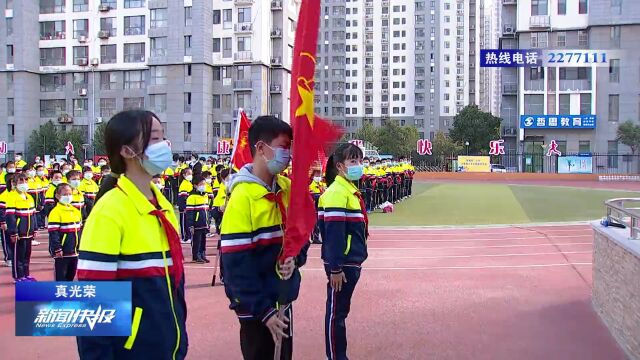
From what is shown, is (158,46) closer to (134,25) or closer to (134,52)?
(134,52)

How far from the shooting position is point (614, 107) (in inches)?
1766

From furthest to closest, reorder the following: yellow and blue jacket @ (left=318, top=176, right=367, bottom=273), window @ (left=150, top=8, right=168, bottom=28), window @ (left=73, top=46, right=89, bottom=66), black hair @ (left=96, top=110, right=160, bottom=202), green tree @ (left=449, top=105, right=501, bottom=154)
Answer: green tree @ (left=449, top=105, right=501, bottom=154), window @ (left=73, top=46, right=89, bottom=66), window @ (left=150, top=8, right=168, bottom=28), yellow and blue jacket @ (left=318, top=176, right=367, bottom=273), black hair @ (left=96, top=110, right=160, bottom=202)

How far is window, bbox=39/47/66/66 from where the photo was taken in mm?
50219

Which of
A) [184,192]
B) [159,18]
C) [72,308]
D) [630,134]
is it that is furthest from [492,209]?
[159,18]

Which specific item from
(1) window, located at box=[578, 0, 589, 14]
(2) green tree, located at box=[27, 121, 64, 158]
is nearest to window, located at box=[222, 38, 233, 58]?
(2) green tree, located at box=[27, 121, 64, 158]

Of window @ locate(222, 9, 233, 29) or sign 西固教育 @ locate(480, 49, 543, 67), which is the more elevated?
window @ locate(222, 9, 233, 29)

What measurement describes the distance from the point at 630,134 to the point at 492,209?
2906 cm

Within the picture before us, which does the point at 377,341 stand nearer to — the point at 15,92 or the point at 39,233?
the point at 39,233

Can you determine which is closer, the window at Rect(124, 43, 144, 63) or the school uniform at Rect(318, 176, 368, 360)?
the school uniform at Rect(318, 176, 368, 360)

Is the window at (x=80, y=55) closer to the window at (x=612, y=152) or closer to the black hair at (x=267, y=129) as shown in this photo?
the window at (x=612, y=152)

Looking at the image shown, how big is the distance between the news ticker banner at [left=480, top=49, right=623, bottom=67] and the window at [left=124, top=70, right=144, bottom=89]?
29159mm

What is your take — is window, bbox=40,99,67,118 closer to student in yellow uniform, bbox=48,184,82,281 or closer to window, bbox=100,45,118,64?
window, bbox=100,45,118,64

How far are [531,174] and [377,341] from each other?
35.5m

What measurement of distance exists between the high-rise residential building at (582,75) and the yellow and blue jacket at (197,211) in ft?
127
